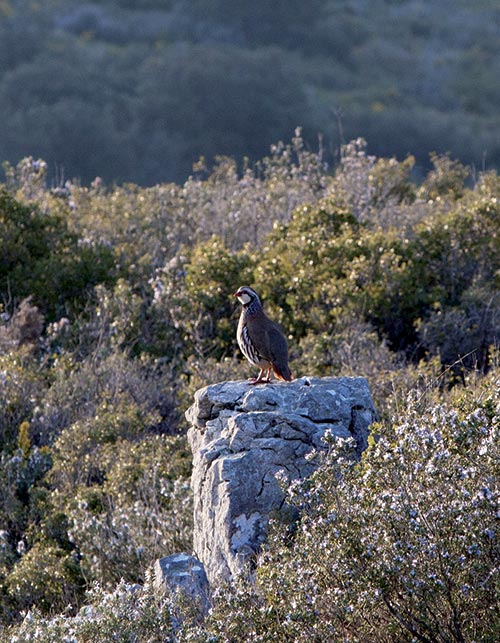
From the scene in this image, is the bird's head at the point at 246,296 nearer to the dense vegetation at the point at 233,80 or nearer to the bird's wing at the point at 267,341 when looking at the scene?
the bird's wing at the point at 267,341

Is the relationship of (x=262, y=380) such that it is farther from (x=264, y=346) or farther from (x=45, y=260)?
(x=45, y=260)

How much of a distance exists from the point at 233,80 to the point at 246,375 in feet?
99.0

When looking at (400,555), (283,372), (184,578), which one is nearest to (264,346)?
(283,372)

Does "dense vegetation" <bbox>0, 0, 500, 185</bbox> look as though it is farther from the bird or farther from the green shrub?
the bird

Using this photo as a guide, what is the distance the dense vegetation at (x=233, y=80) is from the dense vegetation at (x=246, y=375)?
17005 millimetres

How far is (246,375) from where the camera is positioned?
1270 centimetres

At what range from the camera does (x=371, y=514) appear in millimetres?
6262

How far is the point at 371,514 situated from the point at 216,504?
83.2 inches

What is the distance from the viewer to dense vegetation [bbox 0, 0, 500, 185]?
124 feet

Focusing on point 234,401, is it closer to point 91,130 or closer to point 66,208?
point 66,208

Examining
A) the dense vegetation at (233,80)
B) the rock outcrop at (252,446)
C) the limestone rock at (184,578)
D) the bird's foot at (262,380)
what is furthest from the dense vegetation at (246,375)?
the dense vegetation at (233,80)

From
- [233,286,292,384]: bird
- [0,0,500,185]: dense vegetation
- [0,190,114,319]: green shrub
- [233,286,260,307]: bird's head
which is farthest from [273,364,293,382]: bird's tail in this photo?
[0,0,500,185]: dense vegetation

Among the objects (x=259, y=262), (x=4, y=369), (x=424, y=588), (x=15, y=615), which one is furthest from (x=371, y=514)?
(x=259, y=262)

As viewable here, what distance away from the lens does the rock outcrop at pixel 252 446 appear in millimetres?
7969
